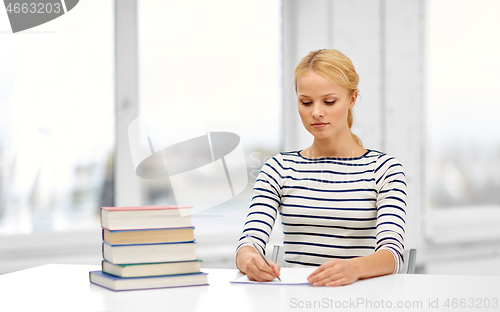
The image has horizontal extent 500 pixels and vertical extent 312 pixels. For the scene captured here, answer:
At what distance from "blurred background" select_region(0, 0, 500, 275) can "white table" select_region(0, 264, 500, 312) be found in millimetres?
1274

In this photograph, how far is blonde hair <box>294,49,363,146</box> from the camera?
1349mm

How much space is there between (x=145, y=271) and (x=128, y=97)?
5.01 ft

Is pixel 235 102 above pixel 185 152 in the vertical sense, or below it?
above

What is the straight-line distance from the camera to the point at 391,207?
126 centimetres

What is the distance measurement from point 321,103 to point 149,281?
68 cm

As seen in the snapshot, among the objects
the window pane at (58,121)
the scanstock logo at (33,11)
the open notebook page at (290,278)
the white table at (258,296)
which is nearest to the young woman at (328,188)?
the open notebook page at (290,278)

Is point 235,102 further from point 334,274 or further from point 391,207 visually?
point 334,274

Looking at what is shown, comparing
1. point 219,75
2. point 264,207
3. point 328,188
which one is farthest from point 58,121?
point 328,188

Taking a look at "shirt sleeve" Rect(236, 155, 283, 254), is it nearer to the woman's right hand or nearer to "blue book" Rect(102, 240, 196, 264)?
the woman's right hand

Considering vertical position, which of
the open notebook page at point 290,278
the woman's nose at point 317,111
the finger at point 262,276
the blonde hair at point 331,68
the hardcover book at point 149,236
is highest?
the blonde hair at point 331,68

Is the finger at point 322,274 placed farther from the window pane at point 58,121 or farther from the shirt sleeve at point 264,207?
the window pane at point 58,121

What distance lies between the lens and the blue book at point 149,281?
922 mm

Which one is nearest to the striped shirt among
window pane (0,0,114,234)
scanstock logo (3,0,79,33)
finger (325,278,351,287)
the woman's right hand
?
the woman's right hand

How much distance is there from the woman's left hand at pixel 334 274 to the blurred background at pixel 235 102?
Answer: 1.44 m
